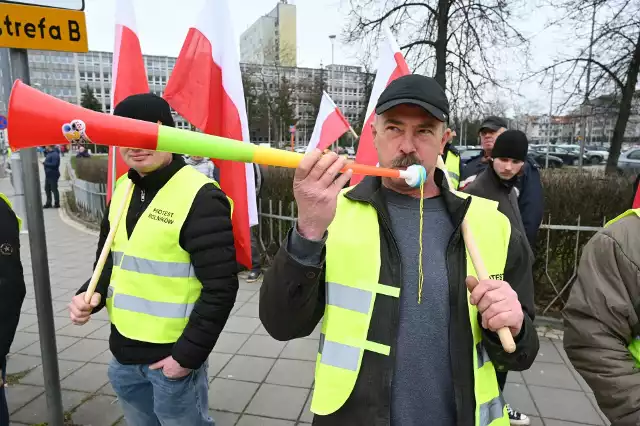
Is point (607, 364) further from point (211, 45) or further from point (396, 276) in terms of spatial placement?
point (211, 45)

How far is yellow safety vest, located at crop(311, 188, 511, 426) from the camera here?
4.69 ft

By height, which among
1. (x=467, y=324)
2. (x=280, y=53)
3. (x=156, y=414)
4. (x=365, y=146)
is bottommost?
(x=156, y=414)

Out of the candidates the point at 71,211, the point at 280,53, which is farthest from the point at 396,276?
the point at 280,53

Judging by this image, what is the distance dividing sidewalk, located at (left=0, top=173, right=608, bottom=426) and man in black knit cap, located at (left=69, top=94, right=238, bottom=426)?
1419 millimetres

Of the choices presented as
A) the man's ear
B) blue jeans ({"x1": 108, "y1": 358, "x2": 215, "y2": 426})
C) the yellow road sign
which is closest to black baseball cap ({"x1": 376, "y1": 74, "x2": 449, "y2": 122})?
the man's ear

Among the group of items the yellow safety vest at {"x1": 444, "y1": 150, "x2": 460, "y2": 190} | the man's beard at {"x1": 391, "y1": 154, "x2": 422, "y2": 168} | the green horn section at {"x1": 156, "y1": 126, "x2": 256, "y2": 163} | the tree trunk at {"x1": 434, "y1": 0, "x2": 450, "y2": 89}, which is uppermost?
the tree trunk at {"x1": 434, "y1": 0, "x2": 450, "y2": 89}

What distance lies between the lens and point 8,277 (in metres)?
2.31

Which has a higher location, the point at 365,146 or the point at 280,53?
the point at 280,53

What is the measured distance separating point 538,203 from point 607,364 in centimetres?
265

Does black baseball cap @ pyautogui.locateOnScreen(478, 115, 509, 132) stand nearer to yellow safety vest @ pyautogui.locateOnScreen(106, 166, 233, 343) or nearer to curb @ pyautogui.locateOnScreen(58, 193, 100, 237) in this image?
yellow safety vest @ pyautogui.locateOnScreen(106, 166, 233, 343)

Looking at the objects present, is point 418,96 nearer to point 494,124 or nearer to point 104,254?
point 104,254

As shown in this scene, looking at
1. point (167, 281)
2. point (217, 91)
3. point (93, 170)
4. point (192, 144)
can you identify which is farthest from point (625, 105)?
point (93, 170)

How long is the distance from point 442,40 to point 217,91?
7.96 metres

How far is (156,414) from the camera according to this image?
221 cm
